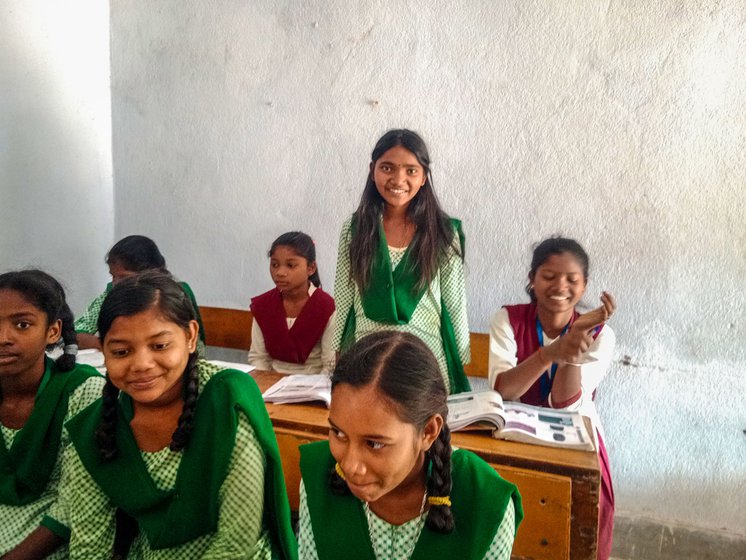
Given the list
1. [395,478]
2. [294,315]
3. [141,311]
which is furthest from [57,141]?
[395,478]

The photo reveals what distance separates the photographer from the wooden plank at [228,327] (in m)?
3.15

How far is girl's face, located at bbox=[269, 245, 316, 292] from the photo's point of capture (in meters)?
2.60

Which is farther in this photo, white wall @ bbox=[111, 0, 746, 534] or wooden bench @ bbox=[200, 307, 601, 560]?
white wall @ bbox=[111, 0, 746, 534]

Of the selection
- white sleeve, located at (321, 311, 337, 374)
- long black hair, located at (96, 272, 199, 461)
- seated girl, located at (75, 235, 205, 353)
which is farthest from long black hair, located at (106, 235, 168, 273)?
long black hair, located at (96, 272, 199, 461)

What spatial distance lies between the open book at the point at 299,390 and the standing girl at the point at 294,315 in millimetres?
487

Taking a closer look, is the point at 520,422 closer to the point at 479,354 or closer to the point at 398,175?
the point at 398,175

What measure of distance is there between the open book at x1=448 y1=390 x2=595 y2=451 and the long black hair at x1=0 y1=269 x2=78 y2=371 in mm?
1045

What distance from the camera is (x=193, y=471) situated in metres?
1.34

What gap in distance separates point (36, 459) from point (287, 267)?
128 centimetres

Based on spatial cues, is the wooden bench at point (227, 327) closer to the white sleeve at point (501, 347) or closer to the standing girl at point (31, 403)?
the white sleeve at point (501, 347)

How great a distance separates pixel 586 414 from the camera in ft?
6.52

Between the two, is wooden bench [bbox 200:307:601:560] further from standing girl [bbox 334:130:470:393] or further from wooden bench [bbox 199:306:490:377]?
wooden bench [bbox 199:306:490:377]

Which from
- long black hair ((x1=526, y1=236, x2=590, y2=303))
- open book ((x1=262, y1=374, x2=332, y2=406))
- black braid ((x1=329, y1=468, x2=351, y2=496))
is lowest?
open book ((x1=262, y1=374, x2=332, y2=406))

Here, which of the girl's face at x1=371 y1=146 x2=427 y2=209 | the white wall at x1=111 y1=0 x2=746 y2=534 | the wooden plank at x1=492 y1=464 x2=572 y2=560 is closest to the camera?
the wooden plank at x1=492 y1=464 x2=572 y2=560
